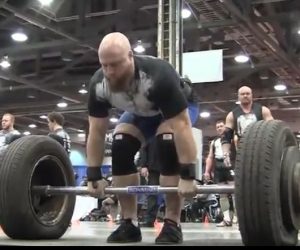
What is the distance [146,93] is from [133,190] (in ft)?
1.58

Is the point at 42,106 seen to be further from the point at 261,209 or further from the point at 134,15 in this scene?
the point at 261,209

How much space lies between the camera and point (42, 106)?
1596cm

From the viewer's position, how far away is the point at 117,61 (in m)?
2.42

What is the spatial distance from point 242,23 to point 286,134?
255 inches

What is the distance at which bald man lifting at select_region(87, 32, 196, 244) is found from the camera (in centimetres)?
246

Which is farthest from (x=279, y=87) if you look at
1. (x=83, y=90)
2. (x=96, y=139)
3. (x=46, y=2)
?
(x=96, y=139)

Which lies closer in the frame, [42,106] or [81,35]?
[81,35]

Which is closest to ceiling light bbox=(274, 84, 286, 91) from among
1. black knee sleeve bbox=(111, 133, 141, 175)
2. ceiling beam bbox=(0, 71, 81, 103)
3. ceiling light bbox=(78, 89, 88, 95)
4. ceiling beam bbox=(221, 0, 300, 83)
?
ceiling beam bbox=(221, 0, 300, 83)

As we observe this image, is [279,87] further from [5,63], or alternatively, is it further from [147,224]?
[147,224]

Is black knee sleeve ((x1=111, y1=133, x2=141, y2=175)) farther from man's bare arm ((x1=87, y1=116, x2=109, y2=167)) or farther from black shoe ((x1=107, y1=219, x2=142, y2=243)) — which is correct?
black shoe ((x1=107, y1=219, x2=142, y2=243))

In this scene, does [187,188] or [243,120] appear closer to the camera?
[187,188]

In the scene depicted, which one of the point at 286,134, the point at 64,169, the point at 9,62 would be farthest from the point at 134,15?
the point at 286,134

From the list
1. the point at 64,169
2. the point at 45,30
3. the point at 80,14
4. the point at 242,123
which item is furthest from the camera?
the point at 45,30

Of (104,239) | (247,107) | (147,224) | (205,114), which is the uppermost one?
(205,114)
